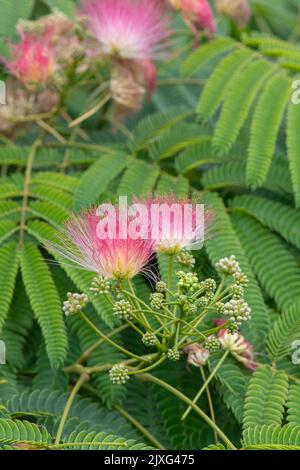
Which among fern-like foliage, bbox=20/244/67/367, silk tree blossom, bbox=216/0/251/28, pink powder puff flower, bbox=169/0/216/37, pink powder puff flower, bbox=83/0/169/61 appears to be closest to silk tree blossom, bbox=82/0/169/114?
pink powder puff flower, bbox=83/0/169/61

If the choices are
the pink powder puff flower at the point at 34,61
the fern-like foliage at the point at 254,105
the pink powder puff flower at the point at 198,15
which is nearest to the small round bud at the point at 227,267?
the fern-like foliage at the point at 254,105

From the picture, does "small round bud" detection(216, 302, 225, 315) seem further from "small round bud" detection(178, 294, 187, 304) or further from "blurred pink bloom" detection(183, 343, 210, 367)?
"blurred pink bloom" detection(183, 343, 210, 367)

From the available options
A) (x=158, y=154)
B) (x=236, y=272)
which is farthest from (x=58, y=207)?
(x=236, y=272)

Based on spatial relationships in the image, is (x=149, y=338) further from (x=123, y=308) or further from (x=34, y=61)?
(x=34, y=61)

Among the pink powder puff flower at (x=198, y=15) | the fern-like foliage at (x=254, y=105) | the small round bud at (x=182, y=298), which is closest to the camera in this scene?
the small round bud at (x=182, y=298)

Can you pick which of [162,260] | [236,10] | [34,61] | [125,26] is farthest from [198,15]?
[162,260]

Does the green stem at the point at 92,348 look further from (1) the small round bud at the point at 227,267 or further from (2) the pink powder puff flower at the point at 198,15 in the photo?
(2) the pink powder puff flower at the point at 198,15
